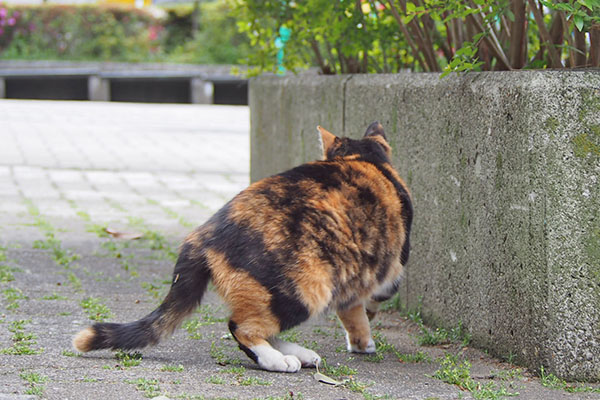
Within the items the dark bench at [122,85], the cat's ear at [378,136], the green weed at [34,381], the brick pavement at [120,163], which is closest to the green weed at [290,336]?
the cat's ear at [378,136]

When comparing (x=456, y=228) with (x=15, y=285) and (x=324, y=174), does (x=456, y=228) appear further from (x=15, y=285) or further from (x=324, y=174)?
(x=15, y=285)

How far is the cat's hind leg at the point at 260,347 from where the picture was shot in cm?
362

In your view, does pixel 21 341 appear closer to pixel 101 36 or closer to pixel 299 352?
pixel 299 352

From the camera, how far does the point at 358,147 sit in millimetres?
4352

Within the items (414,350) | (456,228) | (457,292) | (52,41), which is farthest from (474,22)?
(52,41)

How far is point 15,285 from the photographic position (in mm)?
5254

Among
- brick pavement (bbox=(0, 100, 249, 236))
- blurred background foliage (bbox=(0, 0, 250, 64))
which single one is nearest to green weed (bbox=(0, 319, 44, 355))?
brick pavement (bbox=(0, 100, 249, 236))

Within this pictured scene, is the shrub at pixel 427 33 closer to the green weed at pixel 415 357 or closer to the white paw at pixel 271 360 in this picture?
the green weed at pixel 415 357

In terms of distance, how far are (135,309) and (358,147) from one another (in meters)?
1.63

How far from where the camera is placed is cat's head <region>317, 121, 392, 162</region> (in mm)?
4312

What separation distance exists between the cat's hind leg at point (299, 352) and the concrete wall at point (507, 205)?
2.83 feet

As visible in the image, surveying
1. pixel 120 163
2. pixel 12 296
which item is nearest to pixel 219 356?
pixel 12 296

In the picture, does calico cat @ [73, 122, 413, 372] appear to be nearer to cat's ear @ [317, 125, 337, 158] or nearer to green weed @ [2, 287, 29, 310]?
cat's ear @ [317, 125, 337, 158]

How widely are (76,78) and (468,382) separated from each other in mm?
22447
